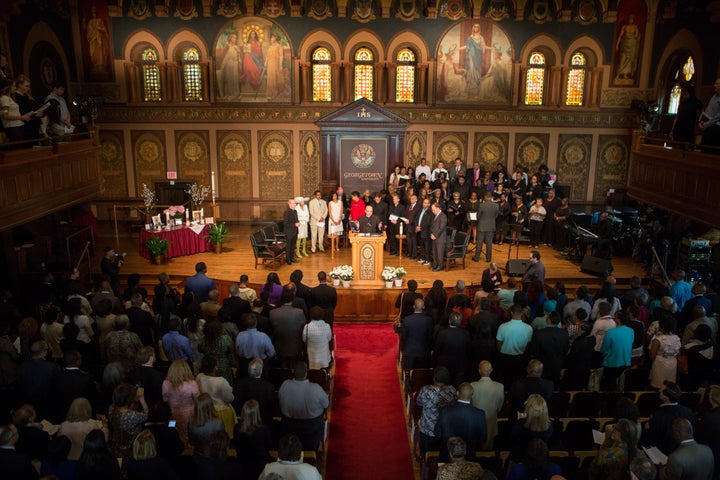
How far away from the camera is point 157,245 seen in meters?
15.2

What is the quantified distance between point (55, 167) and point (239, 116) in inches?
299

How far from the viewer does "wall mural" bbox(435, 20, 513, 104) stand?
63.3 ft

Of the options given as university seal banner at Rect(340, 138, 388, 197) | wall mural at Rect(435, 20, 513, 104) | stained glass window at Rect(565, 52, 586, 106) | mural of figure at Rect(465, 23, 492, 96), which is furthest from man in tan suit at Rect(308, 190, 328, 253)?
stained glass window at Rect(565, 52, 586, 106)

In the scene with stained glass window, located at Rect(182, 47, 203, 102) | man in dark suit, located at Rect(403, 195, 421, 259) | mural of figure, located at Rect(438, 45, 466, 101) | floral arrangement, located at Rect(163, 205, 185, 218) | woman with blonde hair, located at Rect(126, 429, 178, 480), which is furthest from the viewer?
mural of figure, located at Rect(438, 45, 466, 101)

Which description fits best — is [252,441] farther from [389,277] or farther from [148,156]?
[148,156]

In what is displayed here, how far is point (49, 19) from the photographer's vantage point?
1695 cm

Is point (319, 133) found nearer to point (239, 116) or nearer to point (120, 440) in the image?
point (239, 116)

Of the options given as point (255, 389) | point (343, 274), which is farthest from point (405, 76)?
point (255, 389)

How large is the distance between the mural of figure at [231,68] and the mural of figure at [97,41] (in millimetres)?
3718

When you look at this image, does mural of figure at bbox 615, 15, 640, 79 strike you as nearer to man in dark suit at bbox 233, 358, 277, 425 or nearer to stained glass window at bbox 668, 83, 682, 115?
stained glass window at bbox 668, 83, 682, 115

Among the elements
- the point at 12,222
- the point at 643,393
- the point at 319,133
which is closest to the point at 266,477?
the point at 643,393

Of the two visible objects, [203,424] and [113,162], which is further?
[113,162]

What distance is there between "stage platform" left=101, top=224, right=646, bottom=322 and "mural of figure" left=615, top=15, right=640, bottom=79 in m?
6.79

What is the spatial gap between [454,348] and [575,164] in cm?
1440
